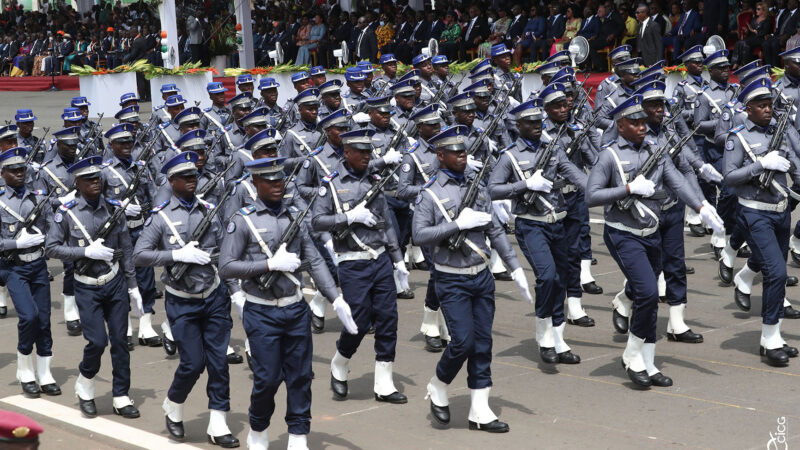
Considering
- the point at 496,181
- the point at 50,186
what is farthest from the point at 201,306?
the point at 50,186

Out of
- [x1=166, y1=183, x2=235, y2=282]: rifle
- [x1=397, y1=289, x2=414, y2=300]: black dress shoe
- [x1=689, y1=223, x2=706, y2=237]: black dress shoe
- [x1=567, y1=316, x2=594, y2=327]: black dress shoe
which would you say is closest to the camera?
[x1=166, y1=183, x2=235, y2=282]: rifle

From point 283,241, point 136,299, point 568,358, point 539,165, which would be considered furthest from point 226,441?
point 539,165

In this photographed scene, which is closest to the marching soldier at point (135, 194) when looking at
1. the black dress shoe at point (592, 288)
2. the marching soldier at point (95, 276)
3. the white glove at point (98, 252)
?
the marching soldier at point (95, 276)

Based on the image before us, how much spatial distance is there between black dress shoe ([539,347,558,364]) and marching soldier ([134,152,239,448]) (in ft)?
9.36

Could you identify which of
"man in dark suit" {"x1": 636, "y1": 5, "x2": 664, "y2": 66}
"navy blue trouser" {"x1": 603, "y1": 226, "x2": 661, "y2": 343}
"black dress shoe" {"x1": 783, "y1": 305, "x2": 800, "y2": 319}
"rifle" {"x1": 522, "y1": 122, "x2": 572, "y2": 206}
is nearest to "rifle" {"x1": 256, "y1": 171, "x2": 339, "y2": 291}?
"rifle" {"x1": 522, "y1": 122, "x2": 572, "y2": 206}

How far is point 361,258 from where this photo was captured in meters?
9.23

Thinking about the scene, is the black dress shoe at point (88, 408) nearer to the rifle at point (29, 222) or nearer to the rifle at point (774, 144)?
the rifle at point (29, 222)

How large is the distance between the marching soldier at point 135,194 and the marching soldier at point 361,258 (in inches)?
113

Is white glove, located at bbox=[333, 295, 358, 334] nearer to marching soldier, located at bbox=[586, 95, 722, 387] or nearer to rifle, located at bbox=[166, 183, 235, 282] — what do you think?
rifle, located at bbox=[166, 183, 235, 282]

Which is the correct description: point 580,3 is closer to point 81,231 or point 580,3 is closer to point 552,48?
point 552,48

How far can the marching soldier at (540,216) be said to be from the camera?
977 cm

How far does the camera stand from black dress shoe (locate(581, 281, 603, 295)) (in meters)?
12.5

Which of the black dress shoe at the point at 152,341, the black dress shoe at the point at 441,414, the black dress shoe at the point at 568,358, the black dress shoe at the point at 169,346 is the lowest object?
the black dress shoe at the point at 152,341

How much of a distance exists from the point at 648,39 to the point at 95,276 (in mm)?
15511
